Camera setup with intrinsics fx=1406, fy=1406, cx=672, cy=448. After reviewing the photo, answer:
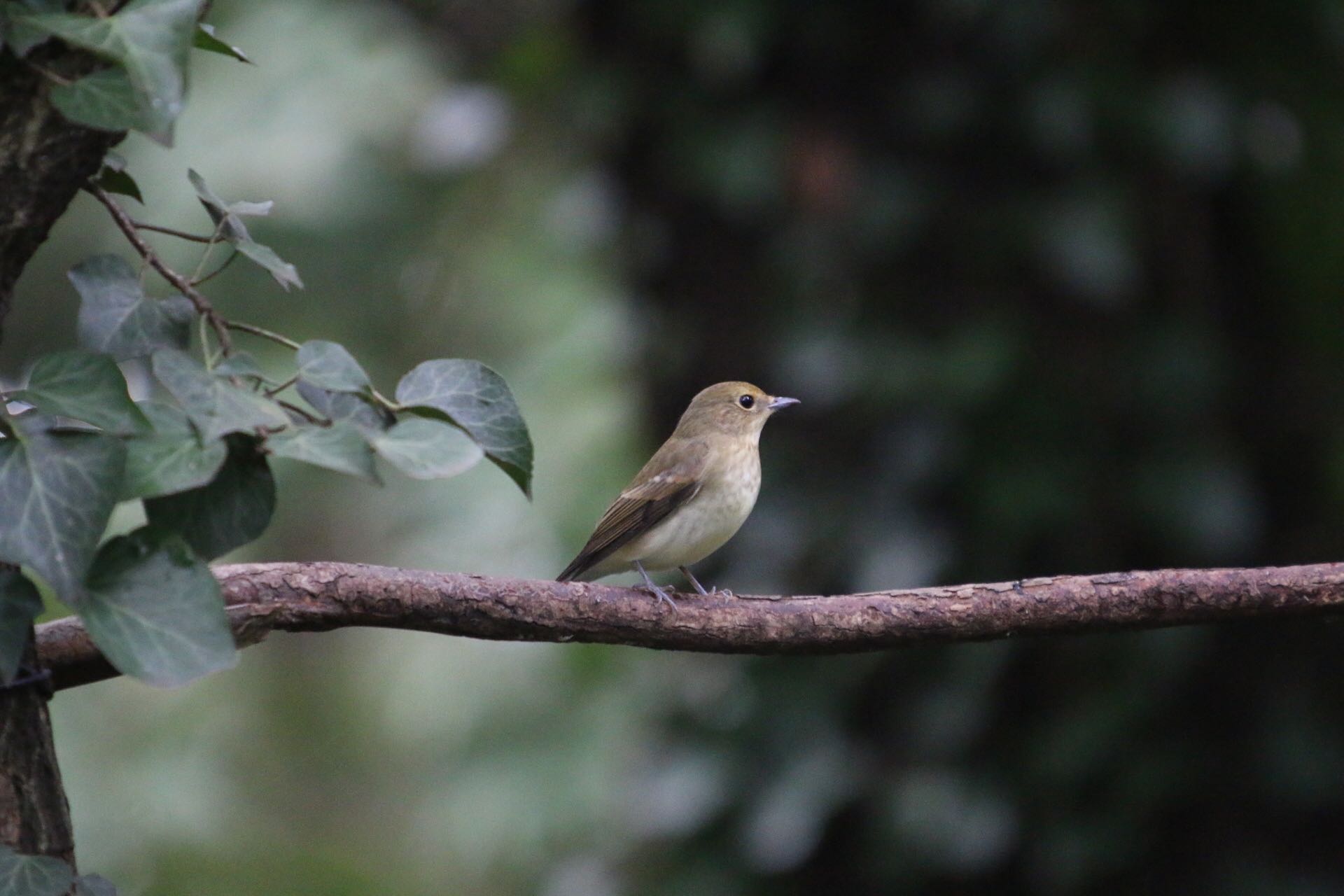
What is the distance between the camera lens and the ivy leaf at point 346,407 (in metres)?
1.69

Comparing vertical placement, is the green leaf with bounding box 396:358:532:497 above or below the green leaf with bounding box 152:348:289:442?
below

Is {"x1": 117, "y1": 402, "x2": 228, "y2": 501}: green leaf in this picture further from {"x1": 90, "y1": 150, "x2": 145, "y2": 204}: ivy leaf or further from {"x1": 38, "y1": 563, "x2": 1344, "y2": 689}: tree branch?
{"x1": 38, "y1": 563, "x2": 1344, "y2": 689}: tree branch

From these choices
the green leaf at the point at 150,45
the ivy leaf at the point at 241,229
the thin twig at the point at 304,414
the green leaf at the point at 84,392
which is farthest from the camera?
the ivy leaf at the point at 241,229

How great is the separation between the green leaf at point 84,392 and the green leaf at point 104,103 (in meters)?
0.26

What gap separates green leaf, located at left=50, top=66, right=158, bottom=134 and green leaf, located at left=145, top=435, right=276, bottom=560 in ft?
1.18

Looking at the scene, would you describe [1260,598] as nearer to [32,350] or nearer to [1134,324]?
[1134,324]

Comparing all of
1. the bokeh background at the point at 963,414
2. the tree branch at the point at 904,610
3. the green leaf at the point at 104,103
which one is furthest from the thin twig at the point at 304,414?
the bokeh background at the point at 963,414

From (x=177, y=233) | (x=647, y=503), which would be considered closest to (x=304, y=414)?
(x=177, y=233)

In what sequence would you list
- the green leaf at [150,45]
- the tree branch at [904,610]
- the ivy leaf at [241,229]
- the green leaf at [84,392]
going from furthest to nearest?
1. the tree branch at [904,610]
2. the ivy leaf at [241,229]
3. the green leaf at [84,392]
4. the green leaf at [150,45]

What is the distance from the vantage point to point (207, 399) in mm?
1479

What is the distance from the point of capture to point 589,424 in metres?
5.30

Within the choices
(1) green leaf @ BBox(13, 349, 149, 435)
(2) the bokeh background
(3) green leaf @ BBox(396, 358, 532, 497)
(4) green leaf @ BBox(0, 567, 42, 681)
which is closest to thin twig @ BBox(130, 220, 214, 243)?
(1) green leaf @ BBox(13, 349, 149, 435)

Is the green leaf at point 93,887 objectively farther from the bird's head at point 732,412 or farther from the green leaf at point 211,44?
the bird's head at point 732,412

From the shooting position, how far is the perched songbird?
3.50m
